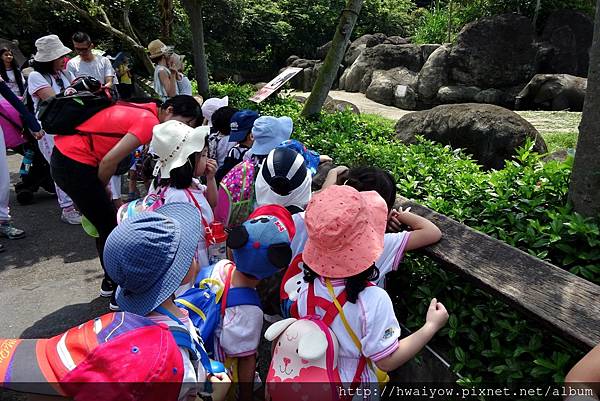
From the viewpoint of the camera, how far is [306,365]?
5.70 feet

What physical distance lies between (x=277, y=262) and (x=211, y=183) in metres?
1.09

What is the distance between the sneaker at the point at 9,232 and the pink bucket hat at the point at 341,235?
4.18 m

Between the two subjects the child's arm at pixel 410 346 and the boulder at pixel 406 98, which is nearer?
the child's arm at pixel 410 346

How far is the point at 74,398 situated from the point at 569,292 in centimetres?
172

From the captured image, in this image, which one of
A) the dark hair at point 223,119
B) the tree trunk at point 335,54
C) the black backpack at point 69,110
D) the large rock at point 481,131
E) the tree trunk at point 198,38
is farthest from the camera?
the tree trunk at point 198,38

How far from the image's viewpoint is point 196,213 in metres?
2.09

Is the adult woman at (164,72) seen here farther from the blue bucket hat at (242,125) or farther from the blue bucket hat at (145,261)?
the blue bucket hat at (145,261)

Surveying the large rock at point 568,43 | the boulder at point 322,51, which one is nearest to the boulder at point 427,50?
the large rock at point 568,43

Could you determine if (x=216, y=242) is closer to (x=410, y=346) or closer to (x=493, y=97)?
(x=410, y=346)

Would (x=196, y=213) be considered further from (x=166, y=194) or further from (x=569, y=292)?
(x=569, y=292)

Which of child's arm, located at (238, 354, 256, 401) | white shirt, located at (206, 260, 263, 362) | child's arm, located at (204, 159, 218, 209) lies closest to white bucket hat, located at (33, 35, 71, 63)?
child's arm, located at (204, 159, 218, 209)

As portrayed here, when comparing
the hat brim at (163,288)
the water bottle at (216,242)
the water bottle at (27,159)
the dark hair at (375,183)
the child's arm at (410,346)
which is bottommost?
the water bottle at (27,159)

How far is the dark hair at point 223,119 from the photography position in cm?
399

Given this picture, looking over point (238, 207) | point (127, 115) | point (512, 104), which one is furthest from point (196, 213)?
point (512, 104)
